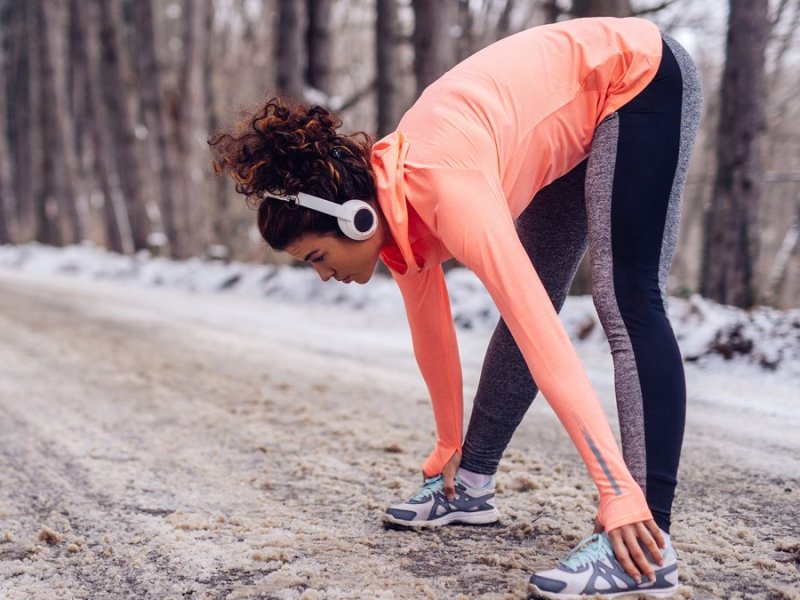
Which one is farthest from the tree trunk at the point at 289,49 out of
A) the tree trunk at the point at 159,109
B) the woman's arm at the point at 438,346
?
the woman's arm at the point at 438,346

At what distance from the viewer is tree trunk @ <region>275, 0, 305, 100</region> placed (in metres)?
10.7

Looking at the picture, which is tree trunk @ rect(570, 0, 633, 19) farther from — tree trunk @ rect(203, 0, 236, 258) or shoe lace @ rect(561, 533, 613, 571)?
tree trunk @ rect(203, 0, 236, 258)

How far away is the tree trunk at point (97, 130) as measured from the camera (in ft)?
50.4

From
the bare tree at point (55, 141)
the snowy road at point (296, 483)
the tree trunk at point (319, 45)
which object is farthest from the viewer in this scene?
the bare tree at point (55, 141)

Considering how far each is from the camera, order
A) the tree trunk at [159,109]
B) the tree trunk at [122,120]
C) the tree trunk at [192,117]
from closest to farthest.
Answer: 1. the tree trunk at [159,109]
2. the tree trunk at [192,117]
3. the tree trunk at [122,120]

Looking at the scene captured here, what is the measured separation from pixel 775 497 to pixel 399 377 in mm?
2486

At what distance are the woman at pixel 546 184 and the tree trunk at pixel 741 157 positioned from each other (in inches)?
179

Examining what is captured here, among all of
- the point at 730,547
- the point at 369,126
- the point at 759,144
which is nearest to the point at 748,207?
the point at 759,144

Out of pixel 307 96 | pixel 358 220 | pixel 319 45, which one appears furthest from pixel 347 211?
pixel 319 45

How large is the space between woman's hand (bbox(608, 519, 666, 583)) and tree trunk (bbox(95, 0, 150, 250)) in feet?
44.0

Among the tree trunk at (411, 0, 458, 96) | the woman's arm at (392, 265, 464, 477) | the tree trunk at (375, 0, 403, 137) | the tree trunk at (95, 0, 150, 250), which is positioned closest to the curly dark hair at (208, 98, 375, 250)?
the woman's arm at (392, 265, 464, 477)

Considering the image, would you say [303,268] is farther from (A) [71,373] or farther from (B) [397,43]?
(A) [71,373]

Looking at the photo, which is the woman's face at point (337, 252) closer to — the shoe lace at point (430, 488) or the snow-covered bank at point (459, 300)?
the shoe lace at point (430, 488)

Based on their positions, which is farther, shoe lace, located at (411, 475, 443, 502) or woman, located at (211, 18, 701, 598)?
shoe lace, located at (411, 475, 443, 502)
